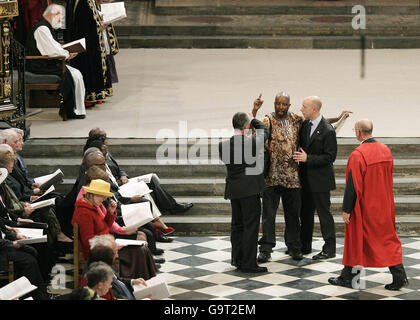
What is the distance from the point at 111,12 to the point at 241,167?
5591 millimetres

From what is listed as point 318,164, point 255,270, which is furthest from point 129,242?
point 318,164

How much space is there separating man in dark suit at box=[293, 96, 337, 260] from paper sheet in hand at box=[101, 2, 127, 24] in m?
5.09

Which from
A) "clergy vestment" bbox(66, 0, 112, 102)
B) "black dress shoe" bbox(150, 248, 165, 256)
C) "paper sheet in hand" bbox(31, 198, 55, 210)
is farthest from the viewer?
"clergy vestment" bbox(66, 0, 112, 102)

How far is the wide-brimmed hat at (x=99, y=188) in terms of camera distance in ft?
29.8

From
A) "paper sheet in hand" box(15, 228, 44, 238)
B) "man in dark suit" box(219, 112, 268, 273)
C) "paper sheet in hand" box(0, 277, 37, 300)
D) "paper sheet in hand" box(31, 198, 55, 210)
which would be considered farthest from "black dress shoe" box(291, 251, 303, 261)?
"paper sheet in hand" box(0, 277, 37, 300)

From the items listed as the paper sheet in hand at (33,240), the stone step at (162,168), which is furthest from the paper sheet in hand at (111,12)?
the paper sheet in hand at (33,240)

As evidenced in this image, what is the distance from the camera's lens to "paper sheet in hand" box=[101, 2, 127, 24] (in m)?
14.6

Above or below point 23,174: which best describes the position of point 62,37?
above

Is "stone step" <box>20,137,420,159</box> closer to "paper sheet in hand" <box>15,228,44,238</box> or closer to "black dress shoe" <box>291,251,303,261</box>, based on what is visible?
"black dress shoe" <box>291,251,303,261</box>

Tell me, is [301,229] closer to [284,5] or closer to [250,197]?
[250,197]

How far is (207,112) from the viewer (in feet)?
46.5

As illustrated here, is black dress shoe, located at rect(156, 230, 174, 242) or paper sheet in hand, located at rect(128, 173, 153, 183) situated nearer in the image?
black dress shoe, located at rect(156, 230, 174, 242)

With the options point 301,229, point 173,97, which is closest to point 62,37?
point 173,97
